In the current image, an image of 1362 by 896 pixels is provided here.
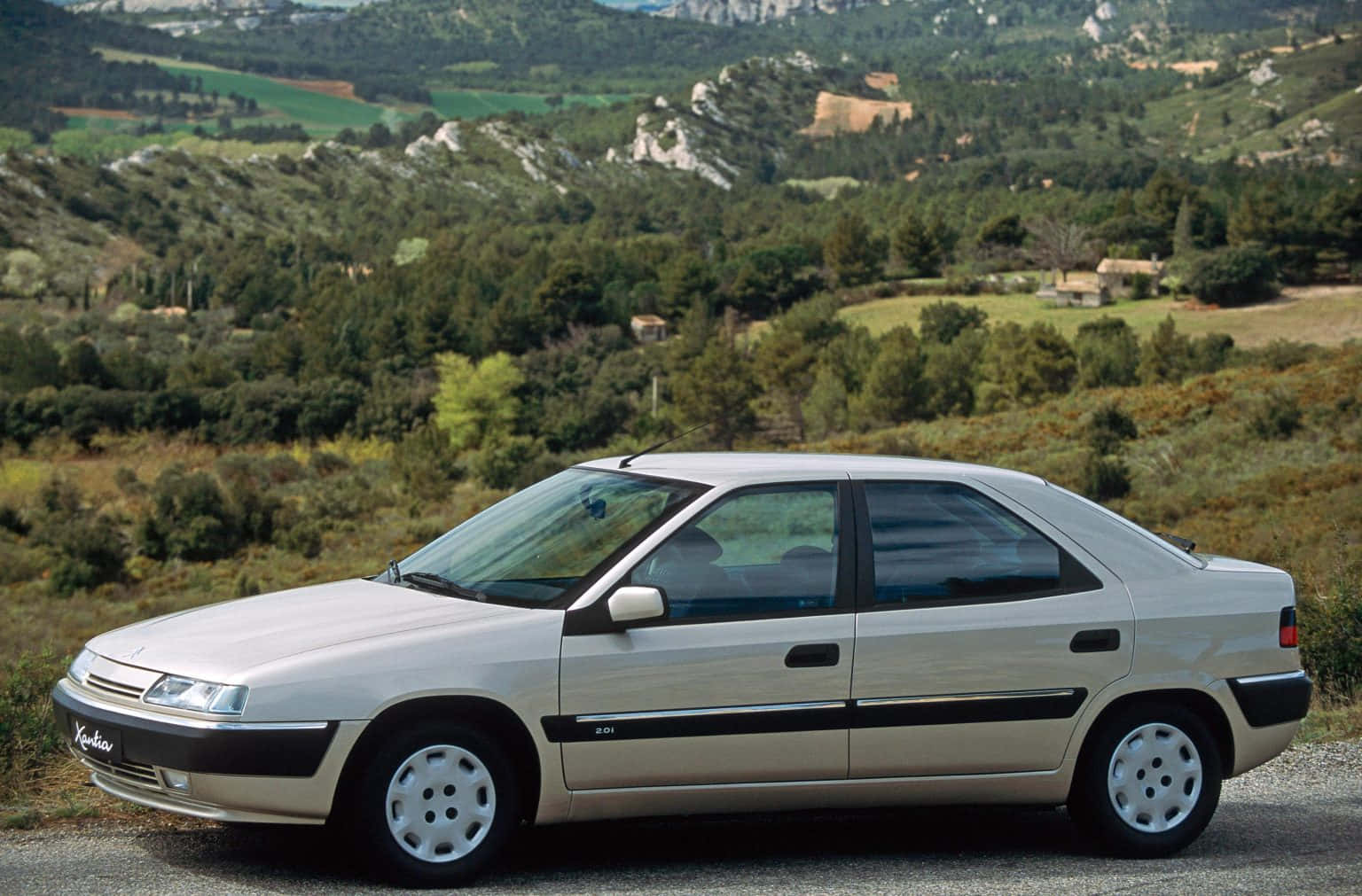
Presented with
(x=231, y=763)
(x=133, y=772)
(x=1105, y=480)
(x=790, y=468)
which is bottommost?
(x=1105, y=480)

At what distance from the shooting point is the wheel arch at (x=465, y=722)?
14.3ft

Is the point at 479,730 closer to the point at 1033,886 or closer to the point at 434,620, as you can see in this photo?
the point at 434,620

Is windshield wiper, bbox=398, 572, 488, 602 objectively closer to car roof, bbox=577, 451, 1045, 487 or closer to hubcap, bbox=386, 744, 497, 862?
hubcap, bbox=386, 744, 497, 862

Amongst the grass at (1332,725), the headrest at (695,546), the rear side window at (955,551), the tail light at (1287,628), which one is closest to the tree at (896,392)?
the grass at (1332,725)

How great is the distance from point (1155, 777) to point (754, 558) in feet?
5.55

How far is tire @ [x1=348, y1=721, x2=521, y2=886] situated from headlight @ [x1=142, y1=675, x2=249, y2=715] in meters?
0.44

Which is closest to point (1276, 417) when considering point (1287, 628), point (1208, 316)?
point (1287, 628)

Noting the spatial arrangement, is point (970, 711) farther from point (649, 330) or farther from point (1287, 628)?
point (649, 330)

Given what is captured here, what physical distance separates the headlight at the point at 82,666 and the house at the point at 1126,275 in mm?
91348

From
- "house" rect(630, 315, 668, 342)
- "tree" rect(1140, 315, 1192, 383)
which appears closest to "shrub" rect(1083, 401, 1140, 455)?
"tree" rect(1140, 315, 1192, 383)

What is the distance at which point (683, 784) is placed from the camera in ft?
15.3

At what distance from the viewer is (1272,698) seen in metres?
5.24

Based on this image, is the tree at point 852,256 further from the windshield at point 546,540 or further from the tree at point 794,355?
the windshield at point 546,540

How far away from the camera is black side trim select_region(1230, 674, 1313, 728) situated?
5.20 m
